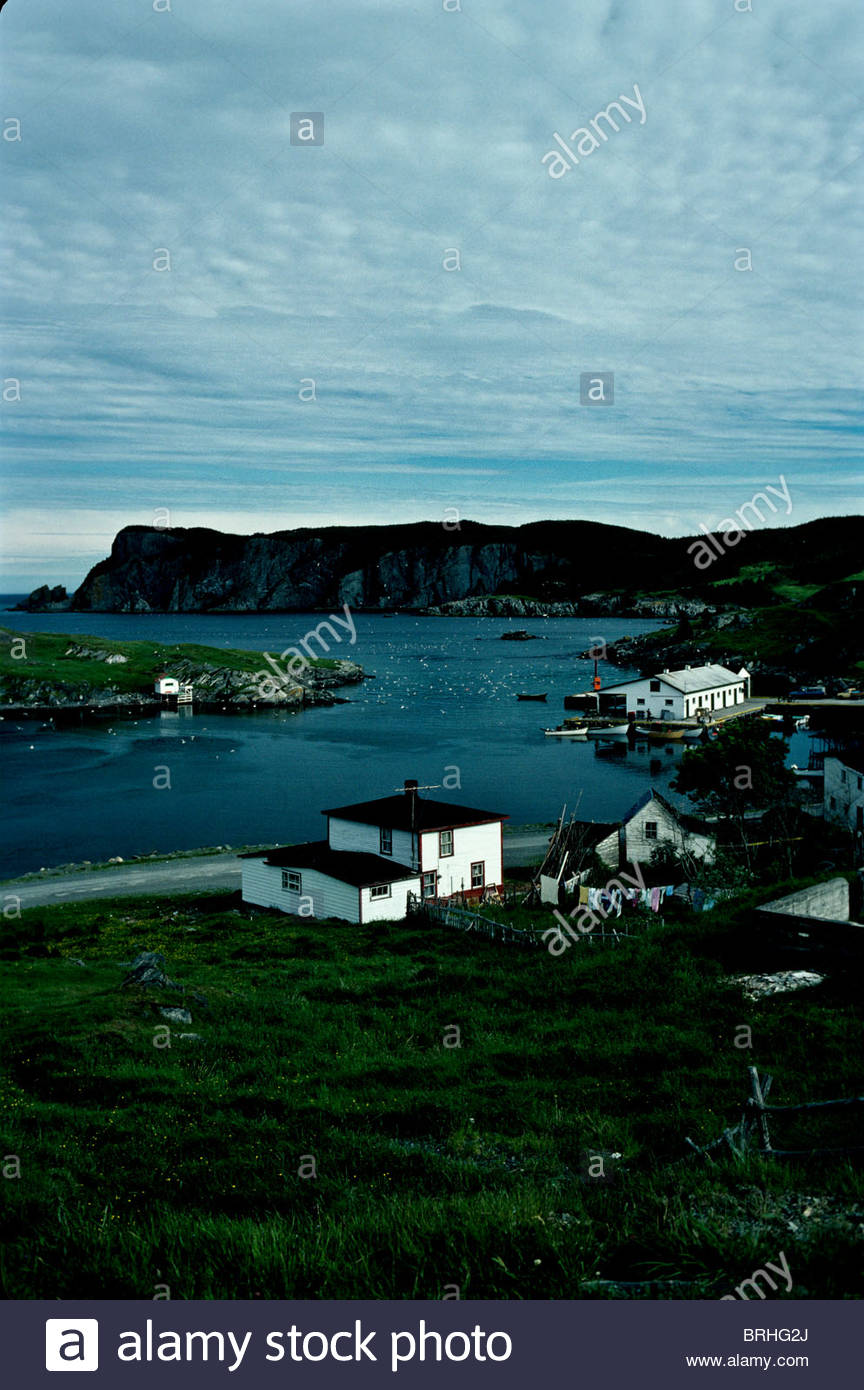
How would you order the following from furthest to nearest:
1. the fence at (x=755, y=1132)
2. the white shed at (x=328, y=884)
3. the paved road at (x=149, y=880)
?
the paved road at (x=149, y=880), the white shed at (x=328, y=884), the fence at (x=755, y=1132)

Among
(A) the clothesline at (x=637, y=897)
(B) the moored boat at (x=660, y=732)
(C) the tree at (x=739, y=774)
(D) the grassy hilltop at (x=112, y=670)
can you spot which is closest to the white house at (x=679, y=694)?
(B) the moored boat at (x=660, y=732)

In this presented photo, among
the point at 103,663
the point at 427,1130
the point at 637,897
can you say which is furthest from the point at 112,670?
the point at 427,1130

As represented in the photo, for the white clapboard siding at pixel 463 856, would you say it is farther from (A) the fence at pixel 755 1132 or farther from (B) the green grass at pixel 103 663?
(B) the green grass at pixel 103 663

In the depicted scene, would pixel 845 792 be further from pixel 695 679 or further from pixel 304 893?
pixel 695 679

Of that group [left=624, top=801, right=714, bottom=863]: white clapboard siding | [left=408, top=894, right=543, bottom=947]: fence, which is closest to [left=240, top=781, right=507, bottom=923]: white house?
[left=408, top=894, right=543, bottom=947]: fence

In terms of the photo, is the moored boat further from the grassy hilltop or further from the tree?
the grassy hilltop

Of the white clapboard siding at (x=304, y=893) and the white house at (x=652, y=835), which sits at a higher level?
the white house at (x=652, y=835)

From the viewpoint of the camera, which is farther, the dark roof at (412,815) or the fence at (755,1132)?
the dark roof at (412,815)
